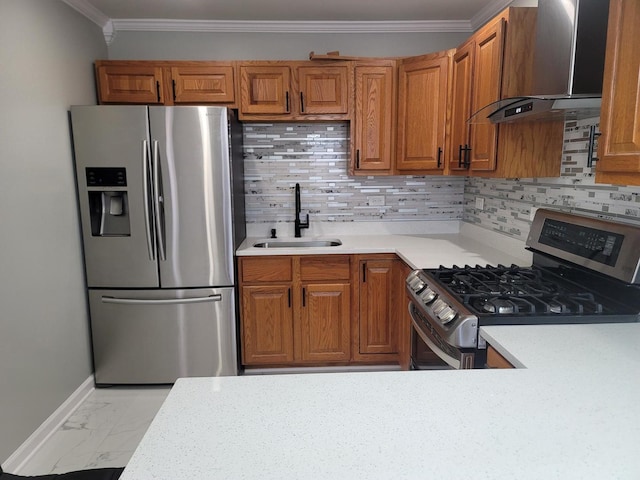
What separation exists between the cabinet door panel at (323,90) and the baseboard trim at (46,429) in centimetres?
236

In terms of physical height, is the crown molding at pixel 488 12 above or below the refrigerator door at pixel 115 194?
above

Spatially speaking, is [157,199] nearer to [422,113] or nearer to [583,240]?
[422,113]

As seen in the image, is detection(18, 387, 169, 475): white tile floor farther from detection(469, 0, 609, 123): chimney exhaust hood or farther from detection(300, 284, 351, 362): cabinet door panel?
detection(469, 0, 609, 123): chimney exhaust hood

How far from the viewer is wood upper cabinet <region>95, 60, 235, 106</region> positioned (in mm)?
2941

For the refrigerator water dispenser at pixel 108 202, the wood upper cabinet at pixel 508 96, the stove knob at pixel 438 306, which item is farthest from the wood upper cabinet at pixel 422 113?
the refrigerator water dispenser at pixel 108 202

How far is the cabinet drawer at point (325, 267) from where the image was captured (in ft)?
9.56

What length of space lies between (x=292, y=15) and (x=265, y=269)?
1783 mm

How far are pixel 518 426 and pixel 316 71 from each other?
2700 mm

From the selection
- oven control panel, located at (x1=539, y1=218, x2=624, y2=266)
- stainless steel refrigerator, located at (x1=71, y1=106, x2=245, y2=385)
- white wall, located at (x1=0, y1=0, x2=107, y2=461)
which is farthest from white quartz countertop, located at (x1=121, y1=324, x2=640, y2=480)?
stainless steel refrigerator, located at (x1=71, y1=106, x2=245, y2=385)

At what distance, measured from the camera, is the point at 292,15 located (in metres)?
2.99

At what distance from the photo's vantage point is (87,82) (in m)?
2.86

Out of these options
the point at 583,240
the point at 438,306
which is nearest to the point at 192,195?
the point at 438,306

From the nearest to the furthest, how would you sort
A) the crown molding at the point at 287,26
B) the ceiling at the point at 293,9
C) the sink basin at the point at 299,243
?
the ceiling at the point at 293,9 → the crown molding at the point at 287,26 → the sink basin at the point at 299,243

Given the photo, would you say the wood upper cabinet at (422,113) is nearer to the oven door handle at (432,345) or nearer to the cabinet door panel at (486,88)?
the cabinet door panel at (486,88)
